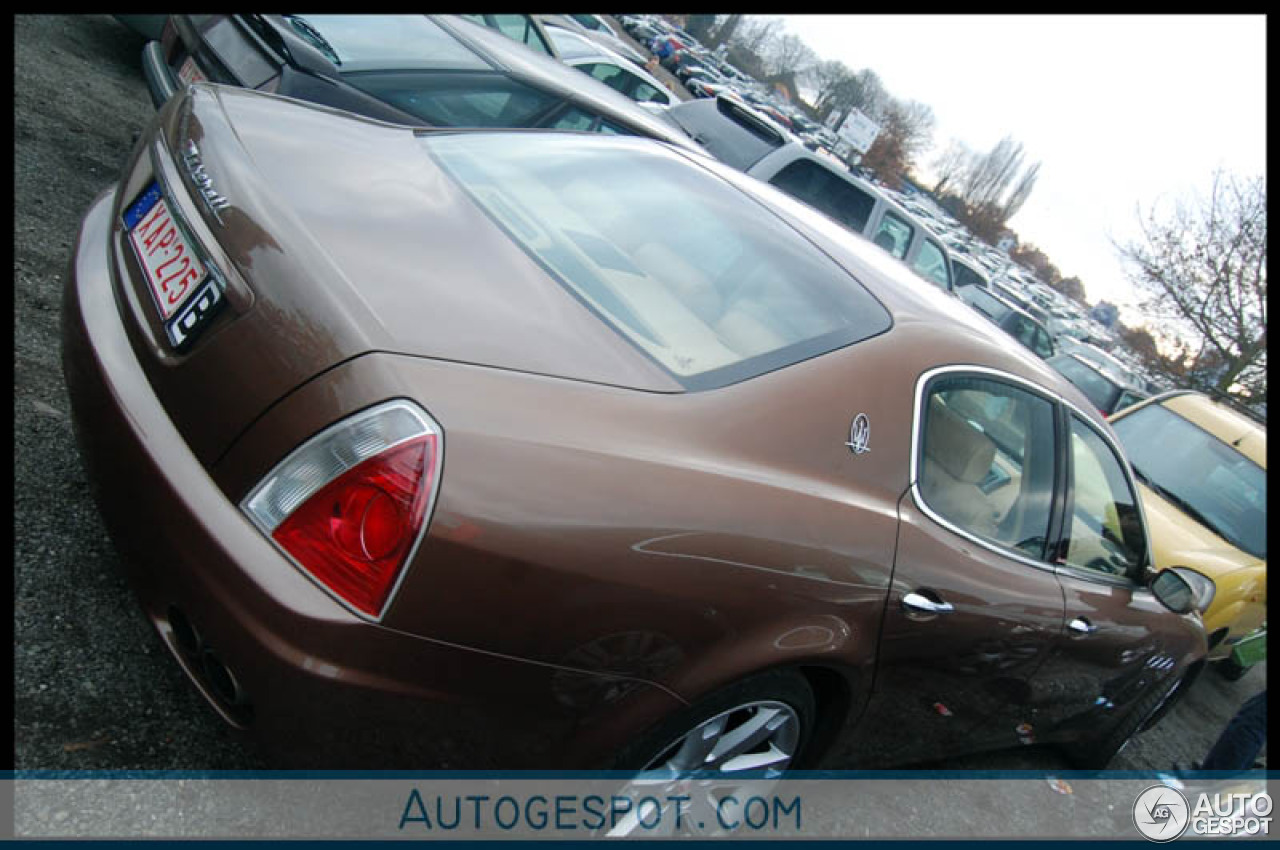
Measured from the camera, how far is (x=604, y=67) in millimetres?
11188

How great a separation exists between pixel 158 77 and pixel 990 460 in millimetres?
3911

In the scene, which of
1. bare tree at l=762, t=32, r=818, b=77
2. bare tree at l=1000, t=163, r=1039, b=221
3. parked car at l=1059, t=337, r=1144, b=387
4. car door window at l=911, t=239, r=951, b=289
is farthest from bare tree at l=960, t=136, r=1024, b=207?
car door window at l=911, t=239, r=951, b=289

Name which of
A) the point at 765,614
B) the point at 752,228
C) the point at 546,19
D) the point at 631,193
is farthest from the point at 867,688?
the point at 546,19

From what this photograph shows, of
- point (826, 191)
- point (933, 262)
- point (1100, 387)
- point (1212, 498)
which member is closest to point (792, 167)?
point (826, 191)

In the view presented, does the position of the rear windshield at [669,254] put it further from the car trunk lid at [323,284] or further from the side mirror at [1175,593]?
the side mirror at [1175,593]

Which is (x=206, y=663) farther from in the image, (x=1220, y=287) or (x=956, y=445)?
(x=1220, y=287)

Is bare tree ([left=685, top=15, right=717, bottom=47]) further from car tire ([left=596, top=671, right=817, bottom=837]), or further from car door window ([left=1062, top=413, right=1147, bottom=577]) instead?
car tire ([left=596, top=671, right=817, bottom=837])

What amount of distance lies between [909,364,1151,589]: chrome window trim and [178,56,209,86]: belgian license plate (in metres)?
3.72

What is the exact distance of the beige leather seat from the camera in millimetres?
2141

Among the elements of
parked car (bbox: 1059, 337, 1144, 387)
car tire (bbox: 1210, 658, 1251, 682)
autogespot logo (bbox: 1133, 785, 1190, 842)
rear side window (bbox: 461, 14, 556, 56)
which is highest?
parked car (bbox: 1059, 337, 1144, 387)

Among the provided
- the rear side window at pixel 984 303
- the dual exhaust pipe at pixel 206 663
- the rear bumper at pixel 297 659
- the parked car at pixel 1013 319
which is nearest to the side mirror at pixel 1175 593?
the rear bumper at pixel 297 659

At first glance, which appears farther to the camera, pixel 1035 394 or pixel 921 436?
pixel 1035 394

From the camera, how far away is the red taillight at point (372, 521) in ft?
4.45

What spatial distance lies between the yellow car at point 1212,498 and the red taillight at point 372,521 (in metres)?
3.82
